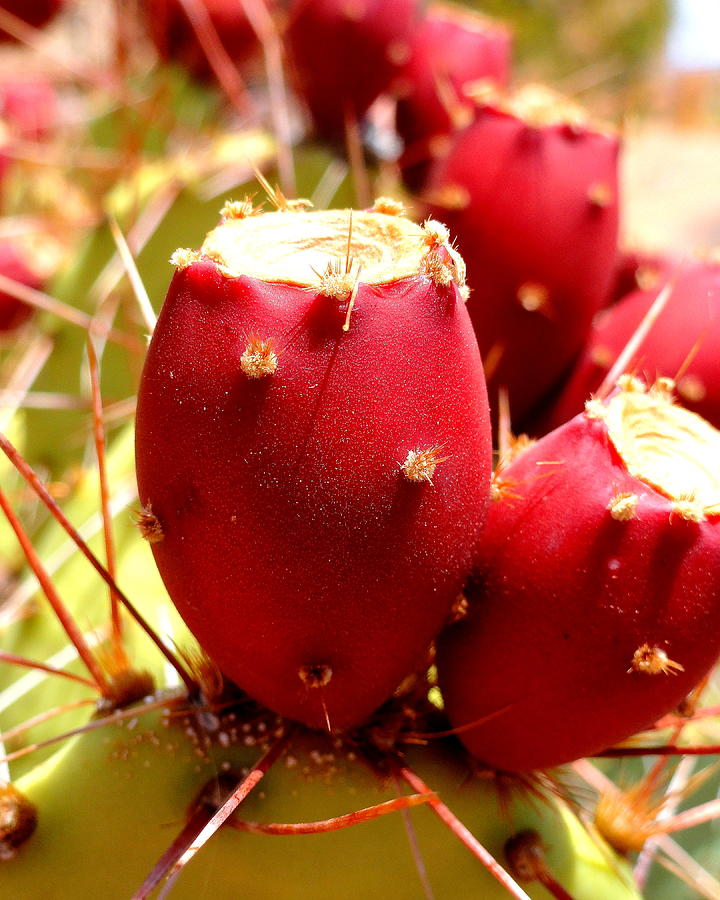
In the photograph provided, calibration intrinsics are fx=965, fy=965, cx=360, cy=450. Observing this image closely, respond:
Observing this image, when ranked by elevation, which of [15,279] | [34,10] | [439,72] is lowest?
[439,72]

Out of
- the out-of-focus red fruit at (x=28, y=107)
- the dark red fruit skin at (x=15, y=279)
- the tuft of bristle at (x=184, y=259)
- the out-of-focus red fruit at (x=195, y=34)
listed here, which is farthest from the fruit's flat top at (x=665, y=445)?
the out-of-focus red fruit at (x=28, y=107)

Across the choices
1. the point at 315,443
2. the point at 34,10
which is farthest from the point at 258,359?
→ the point at 34,10

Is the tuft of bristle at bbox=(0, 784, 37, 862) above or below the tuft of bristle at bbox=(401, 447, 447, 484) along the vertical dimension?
below

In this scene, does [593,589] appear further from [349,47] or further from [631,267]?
[349,47]

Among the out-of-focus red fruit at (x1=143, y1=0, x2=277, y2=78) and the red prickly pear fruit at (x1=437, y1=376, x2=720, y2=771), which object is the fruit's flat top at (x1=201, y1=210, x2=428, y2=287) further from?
the out-of-focus red fruit at (x1=143, y1=0, x2=277, y2=78)

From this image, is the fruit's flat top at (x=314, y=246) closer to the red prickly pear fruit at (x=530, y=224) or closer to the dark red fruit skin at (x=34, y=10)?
the red prickly pear fruit at (x=530, y=224)

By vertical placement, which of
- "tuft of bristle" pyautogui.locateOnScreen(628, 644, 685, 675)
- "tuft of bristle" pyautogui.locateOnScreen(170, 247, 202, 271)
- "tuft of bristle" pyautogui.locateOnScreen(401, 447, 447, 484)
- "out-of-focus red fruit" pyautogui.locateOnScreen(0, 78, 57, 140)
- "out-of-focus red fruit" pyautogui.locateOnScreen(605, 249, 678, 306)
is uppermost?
"out-of-focus red fruit" pyautogui.locateOnScreen(0, 78, 57, 140)

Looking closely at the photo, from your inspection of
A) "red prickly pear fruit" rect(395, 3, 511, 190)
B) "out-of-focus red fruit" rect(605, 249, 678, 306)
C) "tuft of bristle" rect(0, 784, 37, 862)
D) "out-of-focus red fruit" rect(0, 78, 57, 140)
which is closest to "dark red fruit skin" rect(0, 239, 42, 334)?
"out-of-focus red fruit" rect(0, 78, 57, 140)

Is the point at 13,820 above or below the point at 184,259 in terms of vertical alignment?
below
